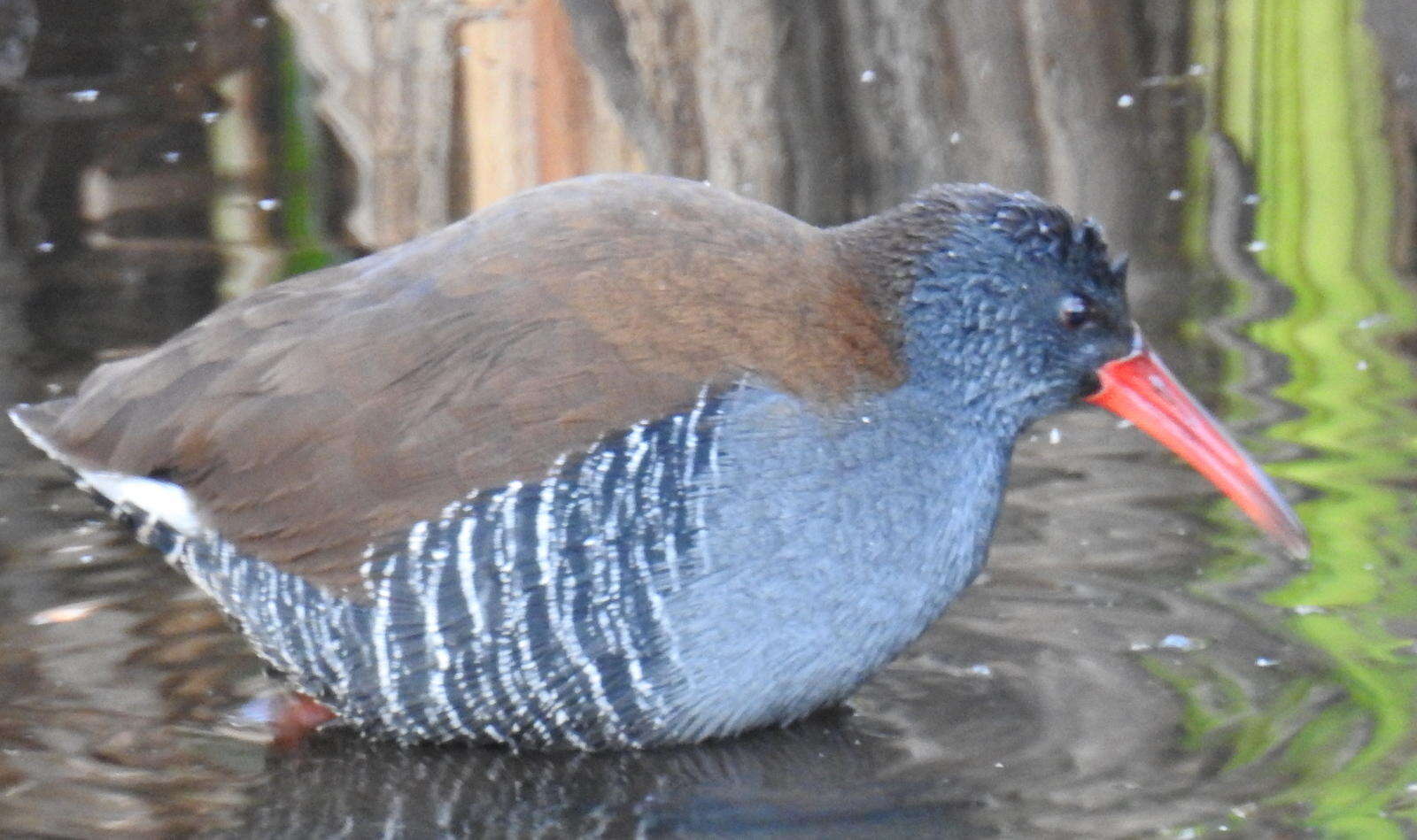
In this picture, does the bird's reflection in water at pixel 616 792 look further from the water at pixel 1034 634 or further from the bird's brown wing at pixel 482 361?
the bird's brown wing at pixel 482 361

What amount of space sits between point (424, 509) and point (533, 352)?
13.9 inches

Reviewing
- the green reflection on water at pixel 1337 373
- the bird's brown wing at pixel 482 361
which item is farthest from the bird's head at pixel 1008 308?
the green reflection on water at pixel 1337 373

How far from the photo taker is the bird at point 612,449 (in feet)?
12.5

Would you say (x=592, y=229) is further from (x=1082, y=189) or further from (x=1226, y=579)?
(x=1082, y=189)

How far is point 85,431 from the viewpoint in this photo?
418 cm

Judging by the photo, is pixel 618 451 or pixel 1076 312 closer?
pixel 618 451

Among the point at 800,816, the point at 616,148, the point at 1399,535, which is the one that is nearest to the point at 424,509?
the point at 800,816

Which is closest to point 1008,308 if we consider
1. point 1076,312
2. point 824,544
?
point 1076,312

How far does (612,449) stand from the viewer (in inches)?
150

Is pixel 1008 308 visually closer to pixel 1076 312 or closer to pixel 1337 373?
pixel 1076 312

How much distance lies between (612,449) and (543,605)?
1.02ft

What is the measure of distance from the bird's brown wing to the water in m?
0.49

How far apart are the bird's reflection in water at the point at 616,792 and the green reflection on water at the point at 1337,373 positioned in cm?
66

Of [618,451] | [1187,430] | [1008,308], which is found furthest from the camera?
[1187,430]
